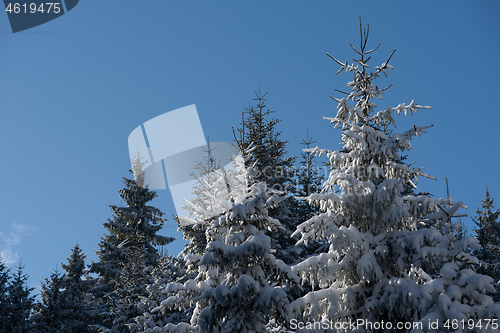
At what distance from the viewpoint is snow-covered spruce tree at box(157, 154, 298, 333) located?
8.55m

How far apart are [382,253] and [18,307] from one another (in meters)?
20.9

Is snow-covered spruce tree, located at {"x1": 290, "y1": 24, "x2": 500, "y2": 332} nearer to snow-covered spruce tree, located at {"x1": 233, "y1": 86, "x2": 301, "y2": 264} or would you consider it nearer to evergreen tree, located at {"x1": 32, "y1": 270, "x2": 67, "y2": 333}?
snow-covered spruce tree, located at {"x1": 233, "y1": 86, "x2": 301, "y2": 264}

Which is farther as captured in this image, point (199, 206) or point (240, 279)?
point (199, 206)

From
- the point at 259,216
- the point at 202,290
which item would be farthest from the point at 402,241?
the point at 202,290

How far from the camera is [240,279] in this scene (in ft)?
28.2

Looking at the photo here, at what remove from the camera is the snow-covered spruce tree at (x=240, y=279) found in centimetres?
855

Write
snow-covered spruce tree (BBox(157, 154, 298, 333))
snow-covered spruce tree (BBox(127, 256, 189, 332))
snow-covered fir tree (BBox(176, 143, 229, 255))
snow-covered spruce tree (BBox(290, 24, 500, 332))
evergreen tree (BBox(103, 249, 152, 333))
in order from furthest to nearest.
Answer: evergreen tree (BBox(103, 249, 152, 333))
snow-covered spruce tree (BBox(127, 256, 189, 332))
snow-covered fir tree (BBox(176, 143, 229, 255))
snow-covered spruce tree (BBox(157, 154, 298, 333))
snow-covered spruce tree (BBox(290, 24, 500, 332))

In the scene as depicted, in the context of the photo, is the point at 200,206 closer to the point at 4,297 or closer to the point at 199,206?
the point at 199,206

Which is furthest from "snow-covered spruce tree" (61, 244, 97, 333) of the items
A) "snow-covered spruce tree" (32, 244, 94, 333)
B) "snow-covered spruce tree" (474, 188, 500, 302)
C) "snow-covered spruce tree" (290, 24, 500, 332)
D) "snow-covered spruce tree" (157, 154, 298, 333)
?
"snow-covered spruce tree" (474, 188, 500, 302)

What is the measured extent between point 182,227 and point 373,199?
1002 cm

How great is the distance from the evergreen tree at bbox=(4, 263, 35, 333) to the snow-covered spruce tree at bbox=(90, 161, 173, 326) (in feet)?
26.2

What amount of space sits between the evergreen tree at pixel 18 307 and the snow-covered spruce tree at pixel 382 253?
60.2 ft

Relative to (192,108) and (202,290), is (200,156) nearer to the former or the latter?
(192,108)

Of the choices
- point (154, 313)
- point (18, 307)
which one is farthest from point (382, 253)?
point (18, 307)
